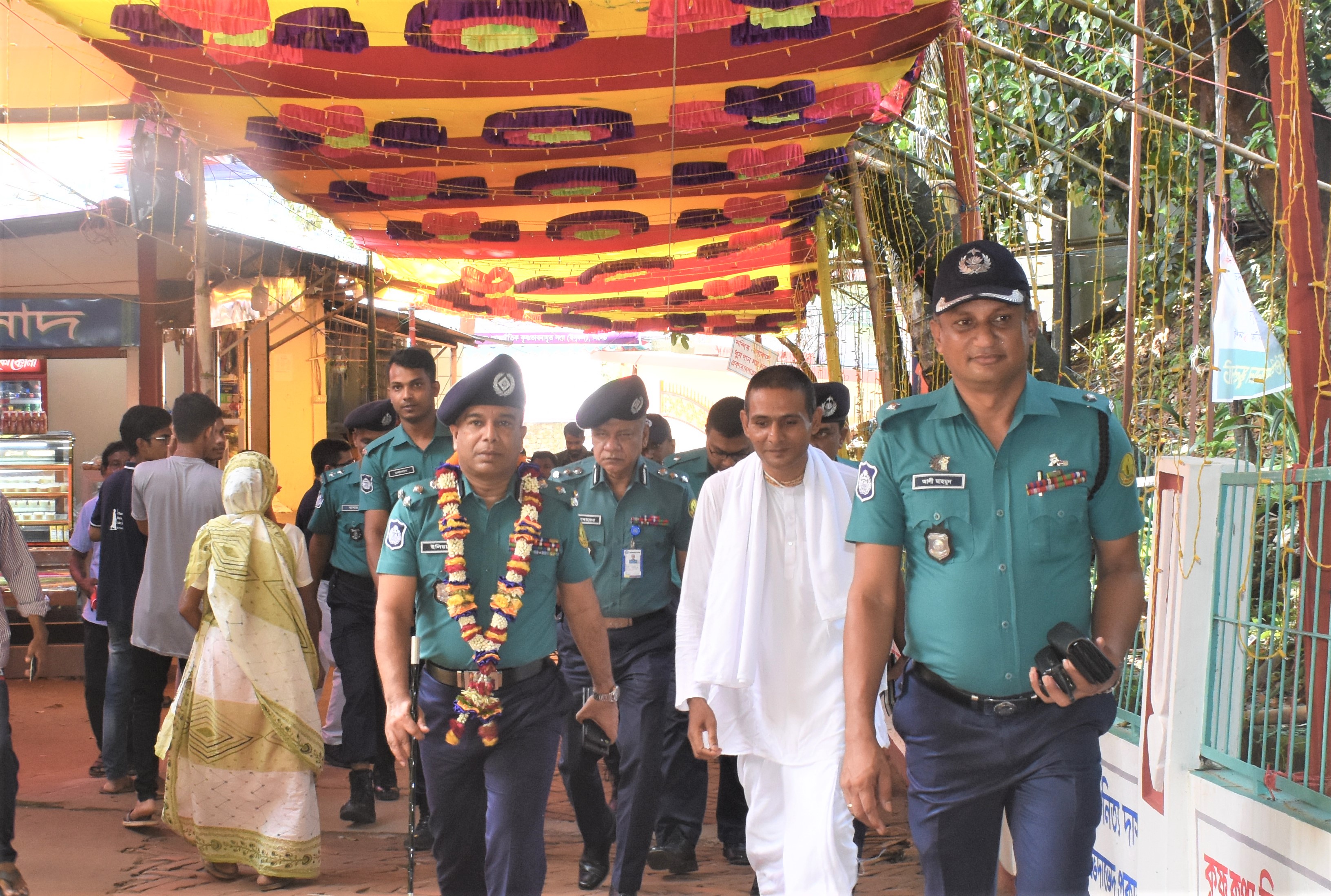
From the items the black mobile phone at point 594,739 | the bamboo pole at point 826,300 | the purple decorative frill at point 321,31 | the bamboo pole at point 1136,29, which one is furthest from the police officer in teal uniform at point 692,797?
the bamboo pole at point 826,300

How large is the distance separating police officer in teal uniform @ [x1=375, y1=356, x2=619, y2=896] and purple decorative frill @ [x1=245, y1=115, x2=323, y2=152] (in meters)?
4.55

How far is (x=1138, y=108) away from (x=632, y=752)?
315 centimetres

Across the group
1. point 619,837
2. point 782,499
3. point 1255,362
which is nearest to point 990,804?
point 782,499

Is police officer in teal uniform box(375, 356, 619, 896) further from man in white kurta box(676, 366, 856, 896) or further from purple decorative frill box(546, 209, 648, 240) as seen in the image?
purple decorative frill box(546, 209, 648, 240)

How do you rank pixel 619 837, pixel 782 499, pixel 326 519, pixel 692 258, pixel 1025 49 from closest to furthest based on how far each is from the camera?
pixel 782 499 → pixel 619 837 → pixel 326 519 → pixel 1025 49 → pixel 692 258

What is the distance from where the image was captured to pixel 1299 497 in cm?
327

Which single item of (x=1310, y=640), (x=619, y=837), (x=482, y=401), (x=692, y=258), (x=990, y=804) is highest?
(x=692, y=258)

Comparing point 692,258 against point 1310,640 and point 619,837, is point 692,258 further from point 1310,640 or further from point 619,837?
point 1310,640

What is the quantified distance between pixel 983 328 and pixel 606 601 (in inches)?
110

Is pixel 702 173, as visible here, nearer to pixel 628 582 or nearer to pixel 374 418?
pixel 374 418

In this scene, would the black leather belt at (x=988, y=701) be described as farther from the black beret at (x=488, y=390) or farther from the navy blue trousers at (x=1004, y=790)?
the black beret at (x=488, y=390)

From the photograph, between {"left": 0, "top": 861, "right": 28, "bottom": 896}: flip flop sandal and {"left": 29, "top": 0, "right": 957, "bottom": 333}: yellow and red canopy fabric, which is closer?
{"left": 0, "top": 861, "right": 28, "bottom": 896}: flip flop sandal

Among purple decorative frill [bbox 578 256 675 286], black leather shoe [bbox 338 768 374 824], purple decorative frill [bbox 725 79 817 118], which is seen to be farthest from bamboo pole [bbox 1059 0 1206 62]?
purple decorative frill [bbox 578 256 675 286]

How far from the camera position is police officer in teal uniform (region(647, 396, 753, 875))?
5.57 metres
